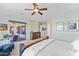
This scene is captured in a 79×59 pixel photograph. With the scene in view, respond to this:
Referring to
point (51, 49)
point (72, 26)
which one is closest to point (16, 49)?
point (51, 49)

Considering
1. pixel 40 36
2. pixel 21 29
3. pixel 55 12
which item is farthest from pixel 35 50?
pixel 55 12

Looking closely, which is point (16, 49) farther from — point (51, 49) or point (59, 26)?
point (59, 26)

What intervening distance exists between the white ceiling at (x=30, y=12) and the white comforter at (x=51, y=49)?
374 mm

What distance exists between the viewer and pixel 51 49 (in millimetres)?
1566

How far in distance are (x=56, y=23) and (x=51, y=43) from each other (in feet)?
1.00

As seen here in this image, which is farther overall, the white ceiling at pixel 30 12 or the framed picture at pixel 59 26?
the framed picture at pixel 59 26

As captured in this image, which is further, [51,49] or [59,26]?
[59,26]

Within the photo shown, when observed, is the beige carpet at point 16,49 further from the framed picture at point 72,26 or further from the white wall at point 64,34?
the framed picture at point 72,26

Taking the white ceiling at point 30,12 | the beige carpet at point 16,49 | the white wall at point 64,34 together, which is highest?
the white ceiling at point 30,12

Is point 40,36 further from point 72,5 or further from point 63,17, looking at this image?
point 72,5

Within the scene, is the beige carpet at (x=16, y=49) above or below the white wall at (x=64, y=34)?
below

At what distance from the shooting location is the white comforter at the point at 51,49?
149cm

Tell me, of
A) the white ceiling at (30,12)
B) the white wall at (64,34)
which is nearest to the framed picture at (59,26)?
the white wall at (64,34)

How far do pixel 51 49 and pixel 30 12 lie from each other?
59 cm
